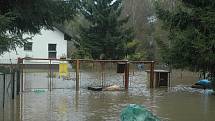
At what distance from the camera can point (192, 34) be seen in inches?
867

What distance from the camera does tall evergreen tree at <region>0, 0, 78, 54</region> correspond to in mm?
14625

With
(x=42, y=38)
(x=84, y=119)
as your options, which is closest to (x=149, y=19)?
(x=42, y=38)

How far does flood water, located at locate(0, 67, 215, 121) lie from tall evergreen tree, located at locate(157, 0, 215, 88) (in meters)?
1.59

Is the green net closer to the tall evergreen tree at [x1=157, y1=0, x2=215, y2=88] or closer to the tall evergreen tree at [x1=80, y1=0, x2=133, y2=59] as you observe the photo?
the tall evergreen tree at [x1=157, y1=0, x2=215, y2=88]

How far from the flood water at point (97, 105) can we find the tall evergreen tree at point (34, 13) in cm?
260

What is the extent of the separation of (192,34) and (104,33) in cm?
3479

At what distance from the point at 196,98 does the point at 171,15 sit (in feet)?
13.1

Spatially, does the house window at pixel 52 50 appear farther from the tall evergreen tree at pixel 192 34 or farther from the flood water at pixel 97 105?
the tall evergreen tree at pixel 192 34

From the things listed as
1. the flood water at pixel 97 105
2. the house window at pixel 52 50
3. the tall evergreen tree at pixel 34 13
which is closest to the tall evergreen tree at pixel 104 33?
the house window at pixel 52 50

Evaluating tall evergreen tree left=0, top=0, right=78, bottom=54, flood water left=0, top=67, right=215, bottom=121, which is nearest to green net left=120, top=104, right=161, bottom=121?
tall evergreen tree left=0, top=0, right=78, bottom=54

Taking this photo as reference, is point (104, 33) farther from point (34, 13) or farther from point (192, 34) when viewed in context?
point (34, 13)

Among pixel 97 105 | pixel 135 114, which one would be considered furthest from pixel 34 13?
pixel 135 114

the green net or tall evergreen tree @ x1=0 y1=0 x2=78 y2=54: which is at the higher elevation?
tall evergreen tree @ x1=0 y1=0 x2=78 y2=54

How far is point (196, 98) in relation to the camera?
72.8 feet
